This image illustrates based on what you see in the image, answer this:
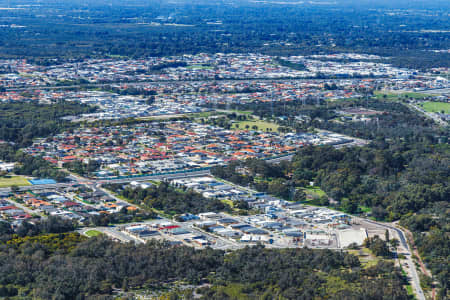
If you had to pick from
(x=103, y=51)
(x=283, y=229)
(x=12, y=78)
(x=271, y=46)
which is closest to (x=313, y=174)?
(x=283, y=229)

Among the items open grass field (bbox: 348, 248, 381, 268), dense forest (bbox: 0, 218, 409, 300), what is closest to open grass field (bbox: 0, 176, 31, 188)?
dense forest (bbox: 0, 218, 409, 300)

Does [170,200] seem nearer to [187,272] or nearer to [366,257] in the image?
[187,272]

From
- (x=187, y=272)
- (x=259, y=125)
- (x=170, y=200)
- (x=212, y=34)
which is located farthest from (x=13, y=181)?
(x=212, y=34)

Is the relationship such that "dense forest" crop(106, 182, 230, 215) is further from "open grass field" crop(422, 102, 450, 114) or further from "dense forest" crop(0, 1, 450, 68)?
"dense forest" crop(0, 1, 450, 68)

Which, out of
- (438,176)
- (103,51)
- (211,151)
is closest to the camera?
(438,176)

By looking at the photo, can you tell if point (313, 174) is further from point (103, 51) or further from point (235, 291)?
point (103, 51)

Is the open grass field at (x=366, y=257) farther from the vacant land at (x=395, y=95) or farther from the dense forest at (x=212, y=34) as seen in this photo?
the dense forest at (x=212, y=34)

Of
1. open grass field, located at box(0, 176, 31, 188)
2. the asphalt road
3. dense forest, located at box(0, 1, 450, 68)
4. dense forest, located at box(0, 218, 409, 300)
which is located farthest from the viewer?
dense forest, located at box(0, 1, 450, 68)
